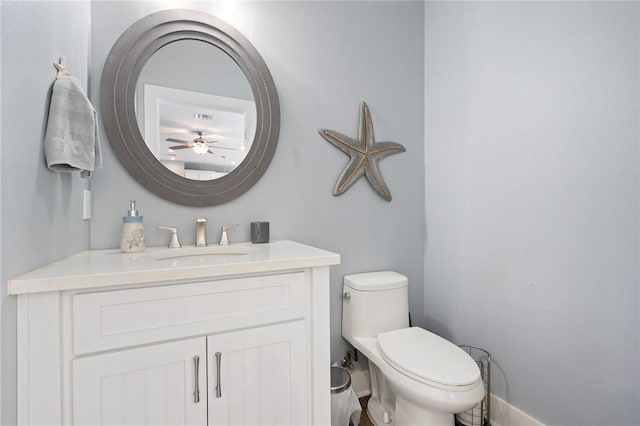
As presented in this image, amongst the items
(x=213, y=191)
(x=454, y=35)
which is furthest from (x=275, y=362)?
(x=454, y=35)

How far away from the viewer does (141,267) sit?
2.89ft

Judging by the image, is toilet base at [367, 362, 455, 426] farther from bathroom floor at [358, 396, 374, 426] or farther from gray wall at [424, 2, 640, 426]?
gray wall at [424, 2, 640, 426]

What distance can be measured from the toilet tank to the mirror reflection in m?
0.92

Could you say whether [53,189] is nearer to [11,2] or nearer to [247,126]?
[11,2]

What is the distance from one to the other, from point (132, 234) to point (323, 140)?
1.04 metres

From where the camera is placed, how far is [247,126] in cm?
154

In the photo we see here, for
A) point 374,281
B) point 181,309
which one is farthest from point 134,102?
point 374,281

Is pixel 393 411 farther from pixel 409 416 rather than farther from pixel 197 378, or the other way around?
pixel 197 378

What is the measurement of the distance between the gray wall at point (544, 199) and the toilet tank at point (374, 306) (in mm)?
386

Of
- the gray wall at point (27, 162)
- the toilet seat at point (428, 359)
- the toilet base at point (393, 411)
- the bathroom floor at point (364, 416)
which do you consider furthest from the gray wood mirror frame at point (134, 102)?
the bathroom floor at point (364, 416)

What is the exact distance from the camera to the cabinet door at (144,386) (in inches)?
32.1

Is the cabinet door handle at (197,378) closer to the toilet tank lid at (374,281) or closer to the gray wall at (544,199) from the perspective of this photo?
the toilet tank lid at (374,281)

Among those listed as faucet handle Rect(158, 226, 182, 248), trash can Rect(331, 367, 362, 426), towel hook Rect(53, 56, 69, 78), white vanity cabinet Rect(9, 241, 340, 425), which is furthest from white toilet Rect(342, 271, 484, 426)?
towel hook Rect(53, 56, 69, 78)

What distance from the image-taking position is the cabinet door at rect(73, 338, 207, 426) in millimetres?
815
